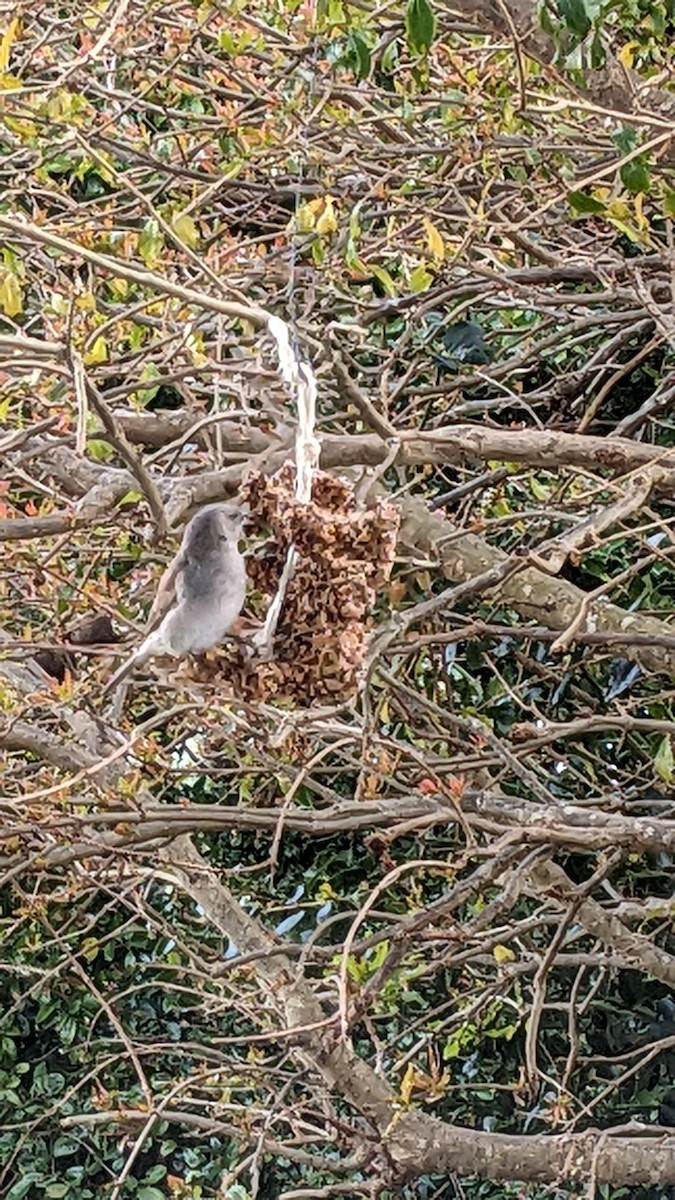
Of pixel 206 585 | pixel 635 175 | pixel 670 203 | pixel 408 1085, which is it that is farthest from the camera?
pixel 408 1085

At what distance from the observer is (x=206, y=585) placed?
931 mm

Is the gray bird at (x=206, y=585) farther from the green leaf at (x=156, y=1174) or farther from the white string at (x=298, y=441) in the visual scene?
the green leaf at (x=156, y=1174)

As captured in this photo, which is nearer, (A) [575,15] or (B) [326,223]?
(A) [575,15]

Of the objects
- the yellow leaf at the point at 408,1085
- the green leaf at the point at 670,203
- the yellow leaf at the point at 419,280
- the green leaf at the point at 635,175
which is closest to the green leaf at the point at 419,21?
the green leaf at the point at 635,175

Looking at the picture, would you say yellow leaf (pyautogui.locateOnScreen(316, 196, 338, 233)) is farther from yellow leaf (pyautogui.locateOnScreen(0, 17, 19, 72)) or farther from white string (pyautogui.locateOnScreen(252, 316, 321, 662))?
white string (pyautogui.locateOnScreen(252, 316, 321, 662))

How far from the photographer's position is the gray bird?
3.05 ft

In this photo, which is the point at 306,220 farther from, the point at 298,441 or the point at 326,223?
the point at 298,441

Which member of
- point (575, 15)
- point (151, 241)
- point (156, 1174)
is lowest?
point (156, 1174)

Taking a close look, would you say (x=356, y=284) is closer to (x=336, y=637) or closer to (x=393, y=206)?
(x=393, y=206)

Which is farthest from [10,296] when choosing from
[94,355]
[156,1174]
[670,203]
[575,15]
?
[156,1174]

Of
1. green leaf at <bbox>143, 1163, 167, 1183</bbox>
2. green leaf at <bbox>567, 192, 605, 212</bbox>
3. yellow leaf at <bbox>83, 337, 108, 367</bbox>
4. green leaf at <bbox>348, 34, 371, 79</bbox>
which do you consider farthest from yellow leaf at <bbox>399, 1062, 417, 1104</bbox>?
A: green leaf at <bbox>143, 1163, 167, 1183</bbox>

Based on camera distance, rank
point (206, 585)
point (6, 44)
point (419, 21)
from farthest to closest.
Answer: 1. point (6, 44)
2. point (419, 21)
3. point (206, 585)

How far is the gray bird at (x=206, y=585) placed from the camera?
36.6 inches

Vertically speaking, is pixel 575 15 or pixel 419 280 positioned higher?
pixel 575 15
